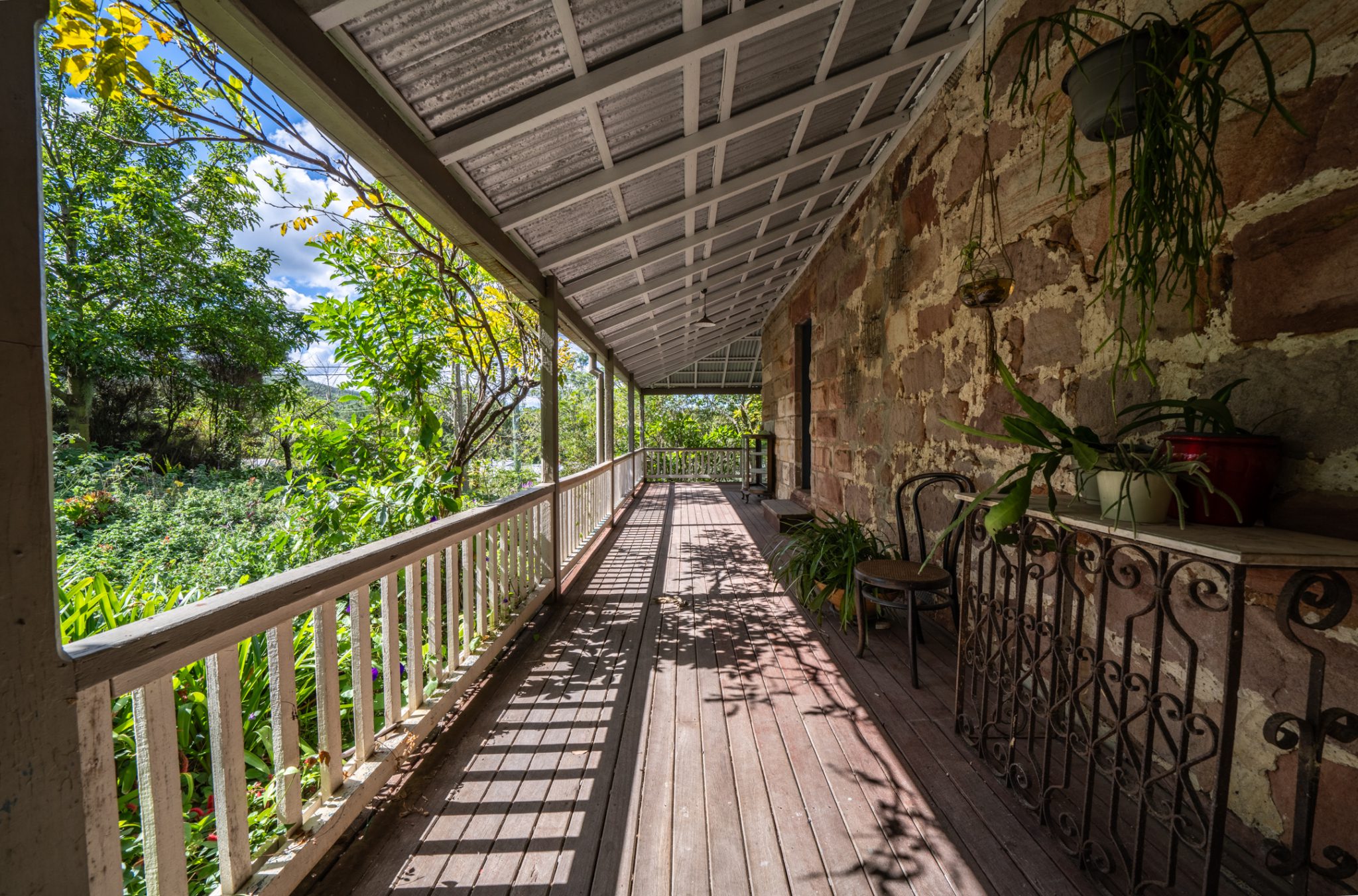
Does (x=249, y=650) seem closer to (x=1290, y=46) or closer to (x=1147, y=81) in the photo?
(x=1147, y=81)

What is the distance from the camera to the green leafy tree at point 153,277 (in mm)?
8469

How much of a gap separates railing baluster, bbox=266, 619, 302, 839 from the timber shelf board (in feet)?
6.32

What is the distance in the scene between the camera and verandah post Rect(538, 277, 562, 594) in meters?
3.23

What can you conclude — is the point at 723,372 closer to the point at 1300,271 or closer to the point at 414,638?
the point at 414,638

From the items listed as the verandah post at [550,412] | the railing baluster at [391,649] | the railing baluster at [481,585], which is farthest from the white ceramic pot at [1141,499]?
the verandah post at [550,412]

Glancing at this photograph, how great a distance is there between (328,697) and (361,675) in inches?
5.8

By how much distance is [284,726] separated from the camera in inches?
49.3

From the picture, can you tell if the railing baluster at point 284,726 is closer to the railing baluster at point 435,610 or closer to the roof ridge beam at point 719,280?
the railing baluster at point 435,610

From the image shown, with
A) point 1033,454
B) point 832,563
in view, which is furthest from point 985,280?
point 832,563

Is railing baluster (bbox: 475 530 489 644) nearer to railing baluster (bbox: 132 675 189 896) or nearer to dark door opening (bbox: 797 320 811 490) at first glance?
railing baluster (bbox: 132 675 189 896)

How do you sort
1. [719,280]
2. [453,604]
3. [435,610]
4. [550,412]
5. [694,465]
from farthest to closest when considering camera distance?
[694,465] < [719,280] < [550,412] < [453,604] < [435,610]

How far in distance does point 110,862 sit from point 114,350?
12.5 m

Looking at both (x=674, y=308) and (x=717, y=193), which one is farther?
(x=674, y=308)

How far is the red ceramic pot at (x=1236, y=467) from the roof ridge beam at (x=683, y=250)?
295cm
